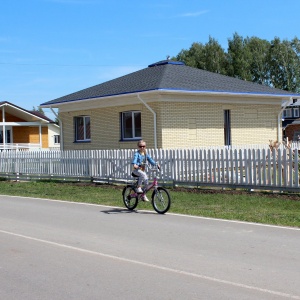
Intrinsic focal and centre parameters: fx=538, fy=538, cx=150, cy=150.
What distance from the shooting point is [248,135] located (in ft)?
83.3

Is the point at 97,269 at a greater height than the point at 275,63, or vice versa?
the point at 275,63

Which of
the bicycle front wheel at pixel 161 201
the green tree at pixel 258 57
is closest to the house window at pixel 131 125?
the bicycle front wheel at pixel 161 201

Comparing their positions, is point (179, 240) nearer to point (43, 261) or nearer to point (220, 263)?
point (220, 263)

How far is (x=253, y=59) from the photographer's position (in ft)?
214

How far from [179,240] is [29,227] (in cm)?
345

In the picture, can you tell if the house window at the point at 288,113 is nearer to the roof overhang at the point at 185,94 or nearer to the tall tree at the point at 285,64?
the tall tree at the point at 285,64

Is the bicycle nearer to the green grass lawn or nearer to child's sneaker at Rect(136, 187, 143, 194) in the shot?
child's sneaker at Rect(136, 187, 143, 194)

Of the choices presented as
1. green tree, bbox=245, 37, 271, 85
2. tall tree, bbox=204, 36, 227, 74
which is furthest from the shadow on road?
green tree, bbox=245, 37, 271, 85

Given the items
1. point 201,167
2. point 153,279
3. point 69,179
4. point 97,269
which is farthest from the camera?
point 69,179

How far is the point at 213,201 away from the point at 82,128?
46.1ft

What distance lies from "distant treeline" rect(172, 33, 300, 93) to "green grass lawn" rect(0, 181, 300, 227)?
46.1 metres

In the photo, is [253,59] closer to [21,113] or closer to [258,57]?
[258,57]

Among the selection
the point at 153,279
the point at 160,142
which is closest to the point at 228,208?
the point at 153,279

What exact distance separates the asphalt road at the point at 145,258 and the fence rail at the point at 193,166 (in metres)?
4.11
